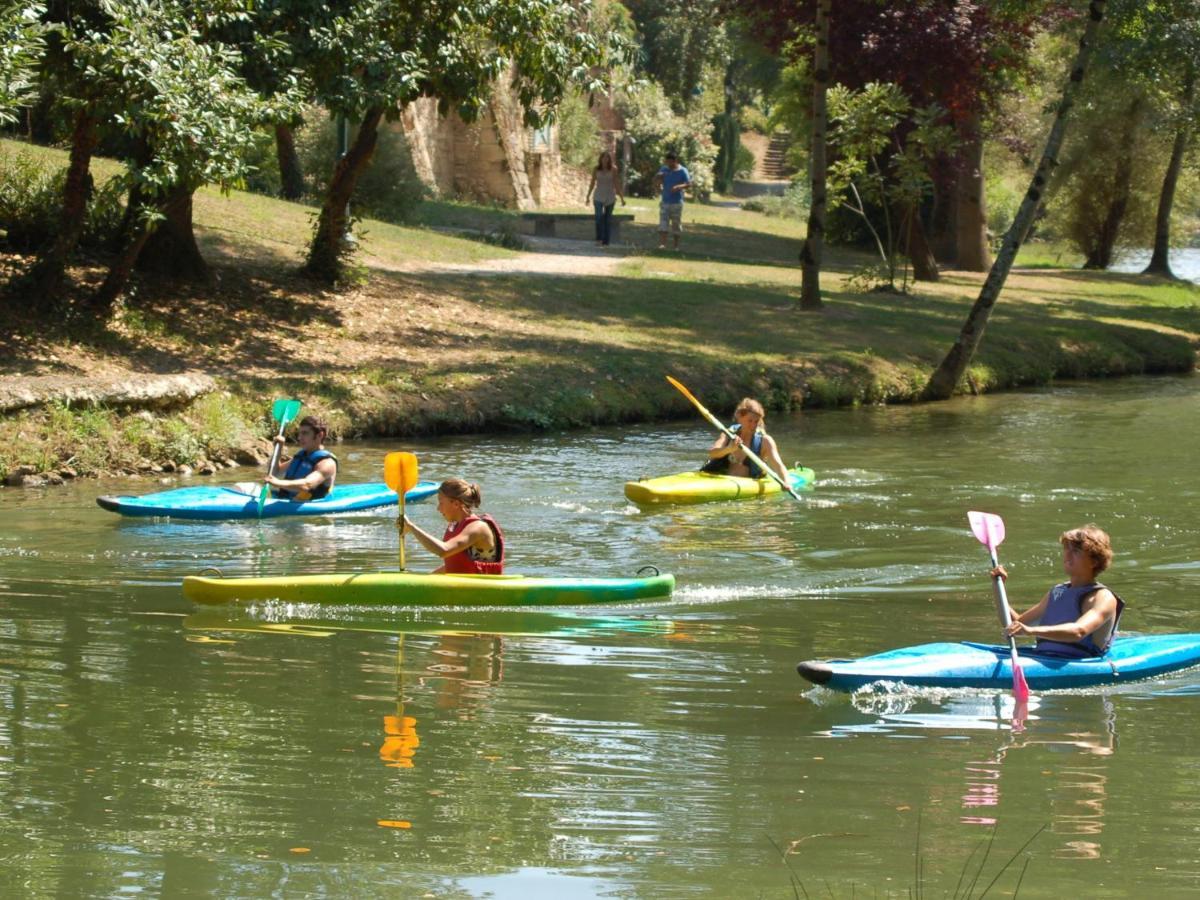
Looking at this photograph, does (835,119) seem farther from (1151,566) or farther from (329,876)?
(329,876)

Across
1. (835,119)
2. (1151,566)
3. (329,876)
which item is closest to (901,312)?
(835,119)

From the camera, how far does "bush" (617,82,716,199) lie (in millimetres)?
47531

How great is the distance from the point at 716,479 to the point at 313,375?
5108mm

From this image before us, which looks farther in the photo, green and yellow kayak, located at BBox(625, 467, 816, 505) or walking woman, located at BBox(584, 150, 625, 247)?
walking woman, located at BBox(584, 150, 625, 247)

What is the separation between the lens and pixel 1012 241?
19.9m

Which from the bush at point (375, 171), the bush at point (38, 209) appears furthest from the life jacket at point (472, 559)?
the bush at point (375, 171)

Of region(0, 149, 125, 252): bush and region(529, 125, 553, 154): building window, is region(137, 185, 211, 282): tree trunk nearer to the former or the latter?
region(0, 149, 125, 252): bush

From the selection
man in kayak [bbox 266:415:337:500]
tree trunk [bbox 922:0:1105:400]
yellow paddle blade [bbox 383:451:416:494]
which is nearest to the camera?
yellow paddle blade [bbox 383:451:416:494]

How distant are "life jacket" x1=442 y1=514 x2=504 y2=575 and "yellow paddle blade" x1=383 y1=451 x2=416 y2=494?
37 centimetres

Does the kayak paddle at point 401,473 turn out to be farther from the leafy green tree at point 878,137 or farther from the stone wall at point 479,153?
the stone wall at point 479,153

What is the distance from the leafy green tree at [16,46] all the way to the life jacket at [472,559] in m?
5.54

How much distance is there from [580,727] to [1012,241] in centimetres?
1411

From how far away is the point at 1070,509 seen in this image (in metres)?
13.5

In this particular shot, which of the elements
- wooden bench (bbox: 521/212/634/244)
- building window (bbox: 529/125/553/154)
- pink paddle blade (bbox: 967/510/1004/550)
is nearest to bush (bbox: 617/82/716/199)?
building window (bbox: 529/125/553/154)
